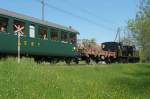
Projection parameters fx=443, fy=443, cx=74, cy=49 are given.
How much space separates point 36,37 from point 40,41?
2.31 feet

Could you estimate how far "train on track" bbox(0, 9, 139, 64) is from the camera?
993 inches

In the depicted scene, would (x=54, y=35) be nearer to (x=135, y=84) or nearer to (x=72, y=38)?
(x=72, y=38)

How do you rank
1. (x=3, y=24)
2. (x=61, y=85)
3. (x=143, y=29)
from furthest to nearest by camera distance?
(x=143, y=29) → (x=3, y=24) → (x=61, y=85)

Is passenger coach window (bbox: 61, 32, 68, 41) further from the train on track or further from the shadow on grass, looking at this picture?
the shadow on grass

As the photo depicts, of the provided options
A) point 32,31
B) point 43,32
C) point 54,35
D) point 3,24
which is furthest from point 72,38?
point 3,24

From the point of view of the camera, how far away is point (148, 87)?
20625mm

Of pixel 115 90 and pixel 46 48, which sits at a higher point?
pixel 46 48

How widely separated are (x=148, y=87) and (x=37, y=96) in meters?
7.89

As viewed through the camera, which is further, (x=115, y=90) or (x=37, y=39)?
(x=37, y=39)

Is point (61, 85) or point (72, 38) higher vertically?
point (72, 38)

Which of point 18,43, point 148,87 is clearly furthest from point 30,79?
point 18,43

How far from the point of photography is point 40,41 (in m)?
29.1

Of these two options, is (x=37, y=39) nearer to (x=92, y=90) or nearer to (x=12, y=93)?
(x=92, y=90)

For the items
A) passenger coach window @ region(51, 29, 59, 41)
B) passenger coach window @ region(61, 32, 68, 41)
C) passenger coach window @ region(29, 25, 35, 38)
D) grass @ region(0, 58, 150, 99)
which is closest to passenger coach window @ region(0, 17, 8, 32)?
passenger coach window @ region(29, 25, 35, 38)
